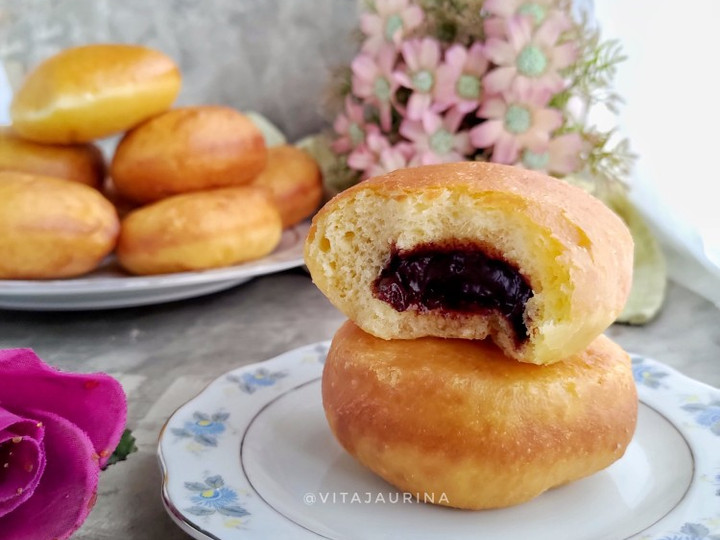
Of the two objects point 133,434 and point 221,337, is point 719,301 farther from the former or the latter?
point 133,434

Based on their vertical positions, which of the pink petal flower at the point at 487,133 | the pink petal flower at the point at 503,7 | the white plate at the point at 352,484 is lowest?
the white plate at the point at 352,484

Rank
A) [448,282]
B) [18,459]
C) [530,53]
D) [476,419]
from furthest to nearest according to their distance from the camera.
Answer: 1. [530,53]
2. [448,282]
3. [476,419]
4. [18,459]

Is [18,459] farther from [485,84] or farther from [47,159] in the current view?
[485,84]

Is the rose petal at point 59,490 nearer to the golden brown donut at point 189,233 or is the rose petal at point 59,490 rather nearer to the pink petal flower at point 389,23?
the golden brown donut at point 189,233

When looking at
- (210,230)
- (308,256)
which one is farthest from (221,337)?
(308,256)

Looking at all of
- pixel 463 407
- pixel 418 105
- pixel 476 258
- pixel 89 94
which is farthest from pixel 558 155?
pixel 89 94

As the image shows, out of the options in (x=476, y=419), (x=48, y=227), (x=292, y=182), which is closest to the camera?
(x=476, y=419)

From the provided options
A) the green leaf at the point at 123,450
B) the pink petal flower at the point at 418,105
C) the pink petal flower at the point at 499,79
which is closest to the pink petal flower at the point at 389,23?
the pink petal flower at the point at 418,105

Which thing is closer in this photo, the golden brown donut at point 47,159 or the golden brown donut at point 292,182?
the golden brown donut at point 47,159
